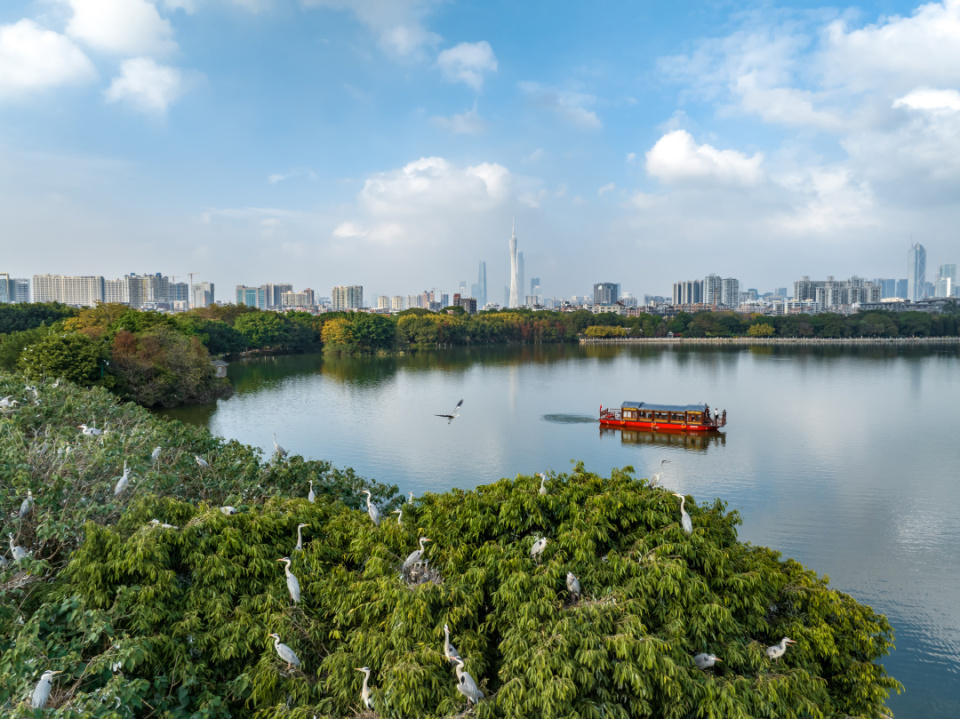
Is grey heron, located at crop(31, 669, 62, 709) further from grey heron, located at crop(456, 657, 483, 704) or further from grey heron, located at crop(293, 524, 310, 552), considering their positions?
grey heron, located at crop(456, 657, 483, 704)

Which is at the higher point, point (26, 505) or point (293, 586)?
point (26, 505)

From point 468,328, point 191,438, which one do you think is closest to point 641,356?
point 468,328

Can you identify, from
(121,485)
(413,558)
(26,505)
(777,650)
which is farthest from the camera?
(121,485)

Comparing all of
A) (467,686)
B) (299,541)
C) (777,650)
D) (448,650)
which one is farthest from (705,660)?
(299,541)

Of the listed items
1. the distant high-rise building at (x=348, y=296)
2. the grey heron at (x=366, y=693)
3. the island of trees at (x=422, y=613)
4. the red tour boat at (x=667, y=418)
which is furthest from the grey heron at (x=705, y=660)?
the distant high-rise building at (x=348, y=296)

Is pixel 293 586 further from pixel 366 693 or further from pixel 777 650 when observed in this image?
pixel 777 650

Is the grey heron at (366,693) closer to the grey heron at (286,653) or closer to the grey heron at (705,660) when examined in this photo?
the grey heron at (286,653)

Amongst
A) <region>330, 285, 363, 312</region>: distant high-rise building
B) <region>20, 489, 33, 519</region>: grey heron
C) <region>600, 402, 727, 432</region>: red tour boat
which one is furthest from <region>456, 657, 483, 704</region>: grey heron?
<region>330, 285, 363, 312</region>: distant high-rise building
